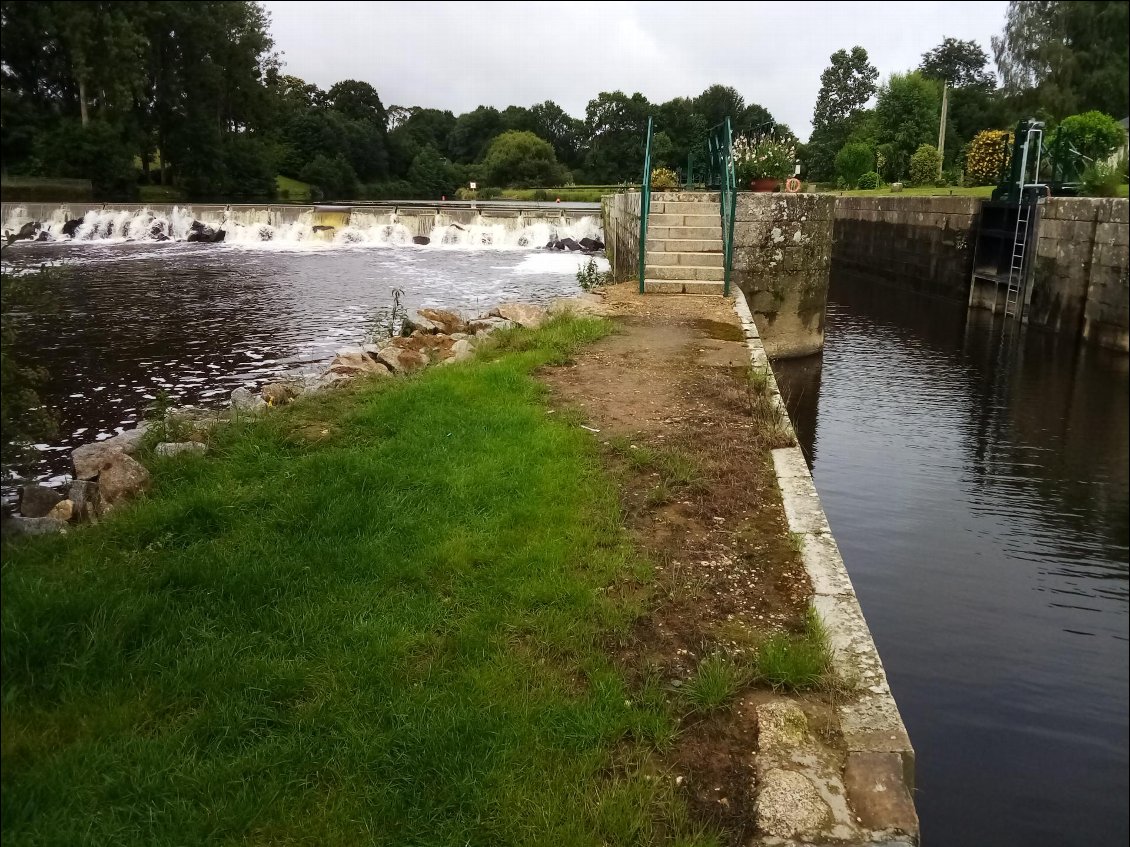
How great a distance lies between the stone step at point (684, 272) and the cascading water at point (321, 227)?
17218 mm

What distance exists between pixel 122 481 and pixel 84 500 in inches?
8.7

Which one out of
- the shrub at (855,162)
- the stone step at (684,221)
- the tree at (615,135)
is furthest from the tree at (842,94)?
the stone step at (684,221)

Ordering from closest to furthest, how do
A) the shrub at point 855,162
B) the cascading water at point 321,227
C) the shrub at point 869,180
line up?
the cascading water at point 321,227, the shrub at point 869,180, the shrub at point 855,162

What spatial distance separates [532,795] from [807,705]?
1.02 m

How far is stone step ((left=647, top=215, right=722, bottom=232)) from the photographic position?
1181 centimetres

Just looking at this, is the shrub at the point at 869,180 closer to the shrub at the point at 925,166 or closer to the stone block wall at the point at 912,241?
the shrub at the point at 925,166

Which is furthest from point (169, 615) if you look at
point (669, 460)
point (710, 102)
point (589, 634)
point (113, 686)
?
point (710, 102)

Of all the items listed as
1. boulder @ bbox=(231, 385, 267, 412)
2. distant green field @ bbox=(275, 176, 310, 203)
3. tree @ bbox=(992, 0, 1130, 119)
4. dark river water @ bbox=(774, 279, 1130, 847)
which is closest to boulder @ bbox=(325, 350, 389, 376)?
boulder @ bbox=(231, 385, 267, 412)

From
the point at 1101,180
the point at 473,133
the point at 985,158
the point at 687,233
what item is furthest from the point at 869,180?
the point at 473,133

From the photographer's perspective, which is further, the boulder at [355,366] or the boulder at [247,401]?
the boulder at [355,366]

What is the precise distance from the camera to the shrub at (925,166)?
2962 centimetres

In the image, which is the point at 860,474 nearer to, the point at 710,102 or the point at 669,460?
the point at 669,460

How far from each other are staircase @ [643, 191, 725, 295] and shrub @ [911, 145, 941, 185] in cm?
2125

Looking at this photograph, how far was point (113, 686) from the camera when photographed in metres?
2.68
